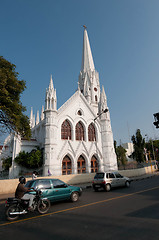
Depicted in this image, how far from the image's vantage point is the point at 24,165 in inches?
966

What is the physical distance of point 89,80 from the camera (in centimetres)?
4044

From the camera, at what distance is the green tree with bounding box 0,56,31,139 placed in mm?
12542

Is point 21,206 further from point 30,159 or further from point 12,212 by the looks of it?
point 30,159

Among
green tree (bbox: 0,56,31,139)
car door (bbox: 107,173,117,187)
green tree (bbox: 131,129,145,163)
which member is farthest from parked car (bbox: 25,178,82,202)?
green tree (bbox: 131,129,145,163)

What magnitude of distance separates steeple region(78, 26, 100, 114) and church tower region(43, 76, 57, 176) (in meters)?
11.7

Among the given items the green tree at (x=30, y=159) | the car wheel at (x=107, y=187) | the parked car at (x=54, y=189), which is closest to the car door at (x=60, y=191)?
the parked car at (x=54, y=189)

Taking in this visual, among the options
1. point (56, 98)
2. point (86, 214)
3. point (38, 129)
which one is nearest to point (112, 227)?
point (86, 214)

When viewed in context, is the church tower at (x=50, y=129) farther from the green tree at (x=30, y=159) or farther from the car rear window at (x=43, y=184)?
the car rear window at (x=43, y=184)

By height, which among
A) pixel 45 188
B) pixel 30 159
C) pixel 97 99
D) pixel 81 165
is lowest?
pixel 45 188

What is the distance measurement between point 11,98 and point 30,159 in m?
12.7

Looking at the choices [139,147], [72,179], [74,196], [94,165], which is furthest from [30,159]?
[139,147]

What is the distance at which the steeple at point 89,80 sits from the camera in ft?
125

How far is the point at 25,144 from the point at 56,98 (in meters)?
10.0

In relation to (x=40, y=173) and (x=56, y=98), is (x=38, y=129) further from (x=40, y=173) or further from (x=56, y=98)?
(x=40, y=173)
